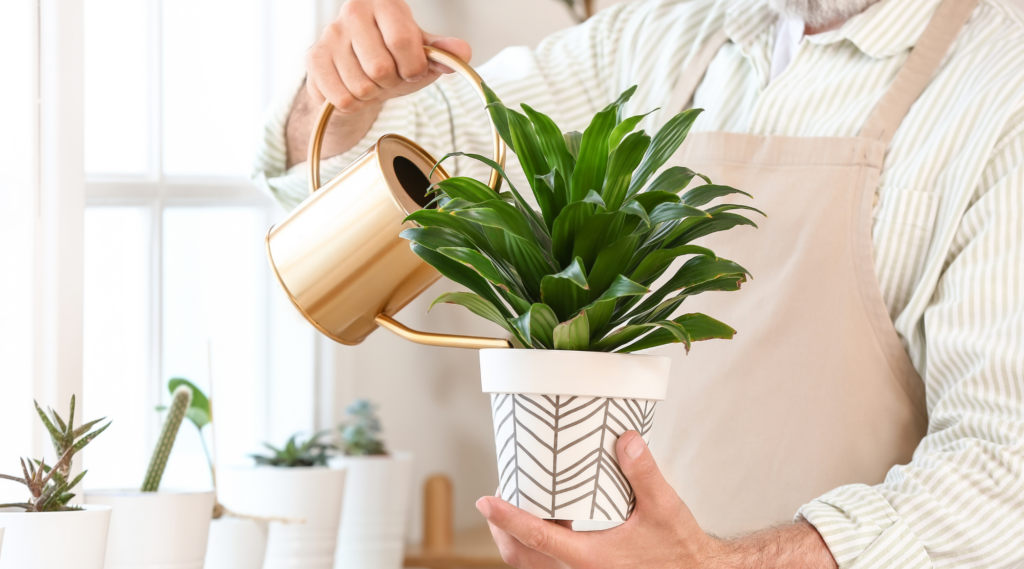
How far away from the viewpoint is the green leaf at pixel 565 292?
1.95 ft

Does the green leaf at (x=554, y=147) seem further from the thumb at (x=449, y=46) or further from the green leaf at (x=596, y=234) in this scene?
the thumb at (x=449, y=46)

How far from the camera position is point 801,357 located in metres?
1.01

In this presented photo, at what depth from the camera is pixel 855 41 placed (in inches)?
43.3

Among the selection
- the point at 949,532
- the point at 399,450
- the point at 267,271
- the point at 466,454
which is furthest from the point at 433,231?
the point at 466,454

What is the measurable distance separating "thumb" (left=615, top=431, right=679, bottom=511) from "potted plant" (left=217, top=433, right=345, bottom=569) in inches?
23.7

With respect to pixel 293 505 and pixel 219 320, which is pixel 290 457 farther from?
pixel 219 320

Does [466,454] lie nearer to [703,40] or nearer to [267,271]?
[267,271]

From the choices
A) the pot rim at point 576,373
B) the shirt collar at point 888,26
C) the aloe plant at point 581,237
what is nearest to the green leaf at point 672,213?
the aloe plant at point 581,237

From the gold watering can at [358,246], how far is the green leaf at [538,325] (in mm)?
158

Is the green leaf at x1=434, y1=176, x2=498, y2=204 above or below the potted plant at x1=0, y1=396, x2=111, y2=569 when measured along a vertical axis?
above

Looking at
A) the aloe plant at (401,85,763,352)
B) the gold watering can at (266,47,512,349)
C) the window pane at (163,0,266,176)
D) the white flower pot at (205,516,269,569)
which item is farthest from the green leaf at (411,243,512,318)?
the window pane at (163,0,266,176)

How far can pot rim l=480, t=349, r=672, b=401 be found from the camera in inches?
24.8

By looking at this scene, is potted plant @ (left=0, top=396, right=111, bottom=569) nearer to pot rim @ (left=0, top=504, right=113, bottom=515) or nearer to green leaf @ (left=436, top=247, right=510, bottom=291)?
pot rim @ (left=0, top=504, right=113, bottom=515)

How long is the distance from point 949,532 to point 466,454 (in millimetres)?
1227
